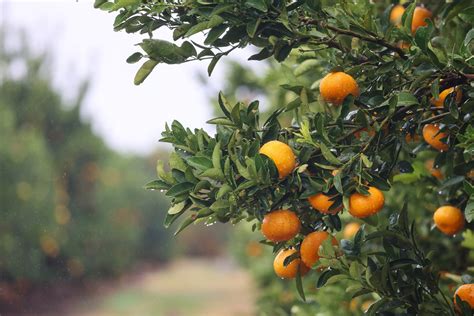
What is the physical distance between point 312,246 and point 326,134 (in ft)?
0.64

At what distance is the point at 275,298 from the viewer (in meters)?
3.18

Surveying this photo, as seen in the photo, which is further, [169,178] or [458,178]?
[458,178]

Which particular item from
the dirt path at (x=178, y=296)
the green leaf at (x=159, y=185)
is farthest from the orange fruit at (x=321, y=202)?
the dirt path at (x=178, y=296)

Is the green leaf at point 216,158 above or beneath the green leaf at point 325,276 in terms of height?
above

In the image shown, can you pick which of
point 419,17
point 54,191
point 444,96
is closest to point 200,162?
point 444,96

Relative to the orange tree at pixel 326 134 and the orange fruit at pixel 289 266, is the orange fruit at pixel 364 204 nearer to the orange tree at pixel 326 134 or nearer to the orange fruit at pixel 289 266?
the orange tree at pixel 326 134

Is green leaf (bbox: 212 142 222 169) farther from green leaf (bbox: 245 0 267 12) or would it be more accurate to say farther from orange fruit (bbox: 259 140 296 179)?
green leaf (bbox: 245 0 267 12)

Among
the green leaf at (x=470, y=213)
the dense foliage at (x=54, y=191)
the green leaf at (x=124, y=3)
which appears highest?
the green leaf at (x=124, y=3)

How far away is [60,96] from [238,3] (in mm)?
8439

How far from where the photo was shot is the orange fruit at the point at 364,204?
951 mm

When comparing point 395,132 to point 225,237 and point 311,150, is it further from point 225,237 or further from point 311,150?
point 225,237

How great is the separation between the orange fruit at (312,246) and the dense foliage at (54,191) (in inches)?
245

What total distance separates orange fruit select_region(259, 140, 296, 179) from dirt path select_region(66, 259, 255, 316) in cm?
582

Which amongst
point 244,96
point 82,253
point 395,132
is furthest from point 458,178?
point 82,253
